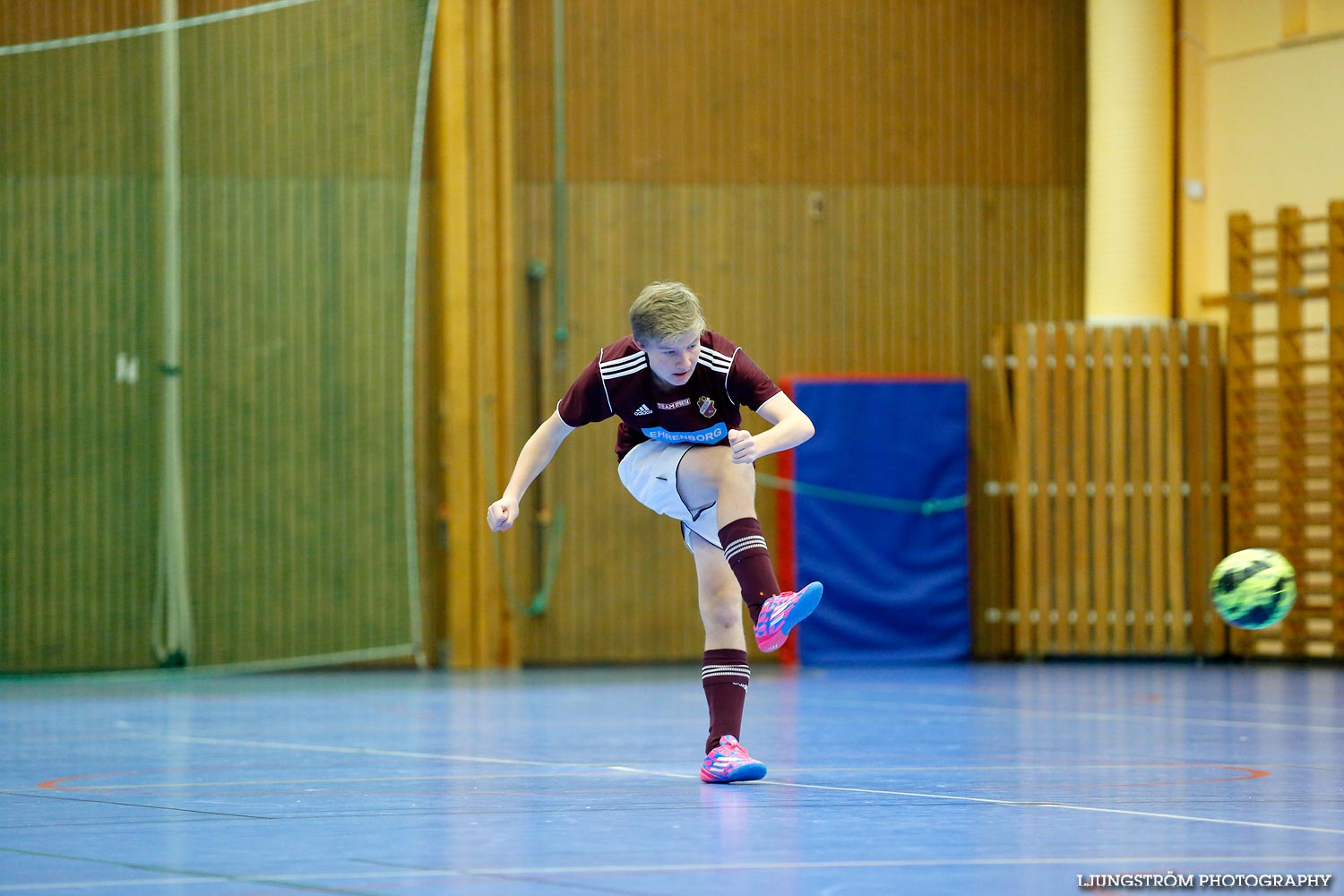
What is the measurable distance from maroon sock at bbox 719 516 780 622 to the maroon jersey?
265 millimetres

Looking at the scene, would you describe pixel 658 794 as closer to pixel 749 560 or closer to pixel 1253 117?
pixel 749 560

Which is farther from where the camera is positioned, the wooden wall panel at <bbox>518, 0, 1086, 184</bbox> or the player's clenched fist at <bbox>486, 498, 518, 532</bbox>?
the wooden wall panel at <bbox>518, 0, 1086, 184</bbox>

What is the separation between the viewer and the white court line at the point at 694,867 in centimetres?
301

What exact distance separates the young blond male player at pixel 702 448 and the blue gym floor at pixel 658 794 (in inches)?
12.4

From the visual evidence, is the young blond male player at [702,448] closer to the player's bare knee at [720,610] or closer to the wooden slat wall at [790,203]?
the player's bare knee at [720,610]

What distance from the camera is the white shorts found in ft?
15.7

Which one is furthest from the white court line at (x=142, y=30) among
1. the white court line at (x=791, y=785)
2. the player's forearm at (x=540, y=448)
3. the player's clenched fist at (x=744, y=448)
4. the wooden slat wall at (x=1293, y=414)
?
the player's clenched fist at (x=744, y=448)

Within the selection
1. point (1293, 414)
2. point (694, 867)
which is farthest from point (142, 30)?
point (694, 867)

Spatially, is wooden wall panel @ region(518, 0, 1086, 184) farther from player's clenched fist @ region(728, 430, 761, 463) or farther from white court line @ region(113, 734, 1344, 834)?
player's clenched fist @ region(728, 430, 761, 463)

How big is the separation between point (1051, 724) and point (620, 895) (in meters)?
4.28

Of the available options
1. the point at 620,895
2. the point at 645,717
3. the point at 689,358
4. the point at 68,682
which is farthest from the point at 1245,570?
the point at 68,682

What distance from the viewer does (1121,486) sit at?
1197 cm

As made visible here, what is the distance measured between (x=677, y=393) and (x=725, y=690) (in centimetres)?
84

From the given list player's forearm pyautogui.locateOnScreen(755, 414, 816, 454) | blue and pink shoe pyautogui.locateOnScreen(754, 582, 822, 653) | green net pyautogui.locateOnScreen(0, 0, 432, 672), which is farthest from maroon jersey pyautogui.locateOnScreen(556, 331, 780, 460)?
green net pyautogui.locateOnScreen(0, 0, 432, 672)
